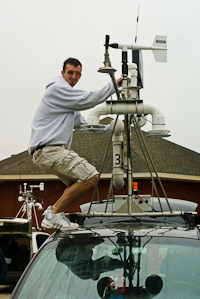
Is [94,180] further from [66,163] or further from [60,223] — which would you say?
[60,223]

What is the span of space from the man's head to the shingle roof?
21.7 m

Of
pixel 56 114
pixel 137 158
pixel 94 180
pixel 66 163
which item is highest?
pixel 56 114

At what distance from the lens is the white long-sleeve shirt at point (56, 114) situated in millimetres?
6150

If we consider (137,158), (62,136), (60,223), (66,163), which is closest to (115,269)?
(60,223)

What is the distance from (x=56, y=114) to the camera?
6.25 m

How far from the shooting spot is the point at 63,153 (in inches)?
243

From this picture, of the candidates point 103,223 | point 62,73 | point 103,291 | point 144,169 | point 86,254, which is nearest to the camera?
point 103,291

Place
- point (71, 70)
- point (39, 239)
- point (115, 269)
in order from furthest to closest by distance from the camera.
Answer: point (39, 239)
point (71, 70)
point (115, 269)

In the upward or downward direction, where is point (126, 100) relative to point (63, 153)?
upward

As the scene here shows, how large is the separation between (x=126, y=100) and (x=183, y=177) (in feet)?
79.5

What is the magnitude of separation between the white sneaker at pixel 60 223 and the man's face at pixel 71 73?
1.33m

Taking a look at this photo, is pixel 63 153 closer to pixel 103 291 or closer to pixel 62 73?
pixel 62 73

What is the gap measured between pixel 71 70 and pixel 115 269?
7.58 feet

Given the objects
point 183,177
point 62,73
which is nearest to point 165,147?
point 183,177
